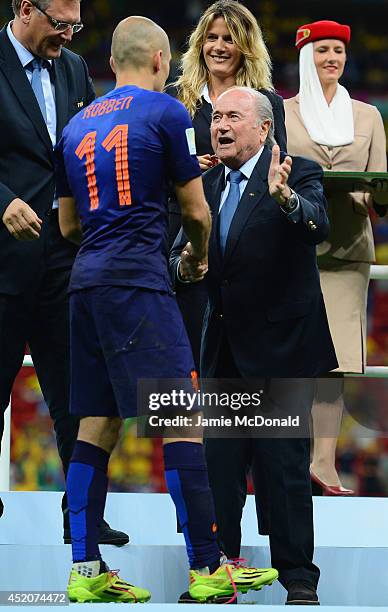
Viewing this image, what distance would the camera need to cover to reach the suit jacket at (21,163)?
3463 mm

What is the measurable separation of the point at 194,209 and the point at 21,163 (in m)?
0.71

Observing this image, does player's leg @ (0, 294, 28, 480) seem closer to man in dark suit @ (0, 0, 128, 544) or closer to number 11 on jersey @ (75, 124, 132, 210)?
man in dark suit @ (0, 0, 128, 544)

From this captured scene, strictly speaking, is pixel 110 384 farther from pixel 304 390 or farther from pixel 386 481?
pixel 386 481

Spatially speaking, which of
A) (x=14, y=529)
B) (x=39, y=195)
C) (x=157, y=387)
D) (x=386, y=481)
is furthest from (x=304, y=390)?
(x=386, y=481)

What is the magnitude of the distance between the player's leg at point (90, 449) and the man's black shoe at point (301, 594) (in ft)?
1.33

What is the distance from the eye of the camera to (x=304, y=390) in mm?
3393

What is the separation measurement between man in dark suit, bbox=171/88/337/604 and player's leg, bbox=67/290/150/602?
1.09ft

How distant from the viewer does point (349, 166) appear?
440 centimetres

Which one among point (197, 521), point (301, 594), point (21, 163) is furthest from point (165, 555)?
point (21, 163)

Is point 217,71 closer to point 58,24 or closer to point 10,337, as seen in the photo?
point 58,24

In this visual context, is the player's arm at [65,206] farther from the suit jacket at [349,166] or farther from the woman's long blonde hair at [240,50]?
the suit jacket at [349,166]

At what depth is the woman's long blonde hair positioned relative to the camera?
382cm

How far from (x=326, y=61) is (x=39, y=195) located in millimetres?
1488

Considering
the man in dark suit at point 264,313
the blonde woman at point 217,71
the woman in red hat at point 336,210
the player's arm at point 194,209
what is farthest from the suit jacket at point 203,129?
the player's arm at point 194,209
